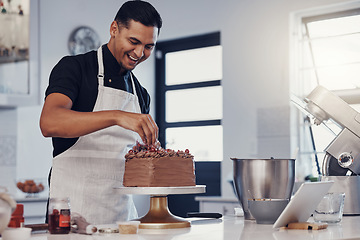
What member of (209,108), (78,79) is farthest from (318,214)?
(209,108)

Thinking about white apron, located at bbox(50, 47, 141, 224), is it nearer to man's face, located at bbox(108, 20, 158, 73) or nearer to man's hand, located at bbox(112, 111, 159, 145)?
man's face, located at bbox(108, 20, 158, 73)

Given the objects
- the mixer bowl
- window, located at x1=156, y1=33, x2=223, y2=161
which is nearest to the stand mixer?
the mixer bowl

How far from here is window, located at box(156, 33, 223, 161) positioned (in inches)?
221

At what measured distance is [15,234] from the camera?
52.1 inches

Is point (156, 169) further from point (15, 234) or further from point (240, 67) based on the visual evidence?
point (240, 67)

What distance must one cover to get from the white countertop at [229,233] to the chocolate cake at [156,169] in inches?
6.9

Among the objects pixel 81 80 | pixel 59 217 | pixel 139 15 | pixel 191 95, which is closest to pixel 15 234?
pixel 59 217

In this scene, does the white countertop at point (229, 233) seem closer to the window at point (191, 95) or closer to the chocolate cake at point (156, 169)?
the chocolate cake at point (156, 169)

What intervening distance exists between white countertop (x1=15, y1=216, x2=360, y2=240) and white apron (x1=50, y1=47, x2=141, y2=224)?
0.40 m

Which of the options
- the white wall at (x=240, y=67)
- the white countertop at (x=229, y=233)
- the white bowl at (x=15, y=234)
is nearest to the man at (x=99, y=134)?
the white countertop at (x=229, y=233)

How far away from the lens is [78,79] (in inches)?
85.8

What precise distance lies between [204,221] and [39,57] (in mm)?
3027

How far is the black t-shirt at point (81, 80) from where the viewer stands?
208 centimetres

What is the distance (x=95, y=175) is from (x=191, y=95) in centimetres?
370
